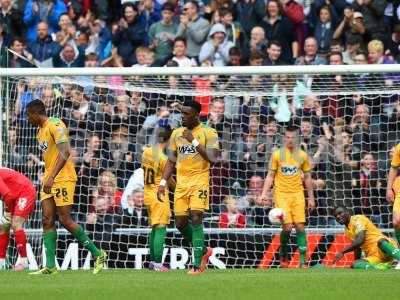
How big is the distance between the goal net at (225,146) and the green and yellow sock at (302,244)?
1.70ft

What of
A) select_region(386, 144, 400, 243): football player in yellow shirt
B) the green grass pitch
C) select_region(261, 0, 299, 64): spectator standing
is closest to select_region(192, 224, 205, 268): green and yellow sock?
the green grass pitch

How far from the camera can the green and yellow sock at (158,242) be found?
18.2 meters

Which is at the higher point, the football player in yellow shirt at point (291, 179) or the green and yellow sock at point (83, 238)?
the football player in yellow shirt at point (291, 179)

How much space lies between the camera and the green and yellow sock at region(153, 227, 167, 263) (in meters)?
18.2

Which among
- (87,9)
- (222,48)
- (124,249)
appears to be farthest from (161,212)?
(87,9)

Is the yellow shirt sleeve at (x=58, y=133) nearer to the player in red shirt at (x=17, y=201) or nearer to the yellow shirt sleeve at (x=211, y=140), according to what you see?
the player in red shirt at (x=17, y=201)

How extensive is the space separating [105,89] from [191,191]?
451 centimetres

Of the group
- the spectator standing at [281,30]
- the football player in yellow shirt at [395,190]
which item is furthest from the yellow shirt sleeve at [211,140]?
the spectator standing at [281,30]

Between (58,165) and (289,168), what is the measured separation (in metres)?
4.85

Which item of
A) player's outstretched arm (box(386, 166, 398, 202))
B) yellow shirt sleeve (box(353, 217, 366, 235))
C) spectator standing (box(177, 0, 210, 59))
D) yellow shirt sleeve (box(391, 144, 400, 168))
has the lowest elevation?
yellow shirt sleeve (box(353, 217, 366, 235))

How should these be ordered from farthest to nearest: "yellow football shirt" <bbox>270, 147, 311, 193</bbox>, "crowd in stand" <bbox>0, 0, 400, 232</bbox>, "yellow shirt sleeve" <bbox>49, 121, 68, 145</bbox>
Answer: "crowd in stand" <bbox>0, 0, 400, 232</bbox>
"yellow football shirt" <bbox>270, 147, 311, 193</bbox>
"yellow shirt sleeve" <bbox>49, 121, 68, 145</bbox>

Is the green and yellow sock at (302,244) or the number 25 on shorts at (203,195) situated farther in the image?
the green and yellow sock at (302,244)

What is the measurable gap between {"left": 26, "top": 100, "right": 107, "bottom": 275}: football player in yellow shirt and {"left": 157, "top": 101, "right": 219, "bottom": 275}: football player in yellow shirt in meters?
1.15

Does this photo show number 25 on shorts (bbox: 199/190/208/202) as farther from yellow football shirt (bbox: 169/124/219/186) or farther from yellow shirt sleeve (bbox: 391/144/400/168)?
yellow shirt sleeve (bbox: 391/144/400/168)
